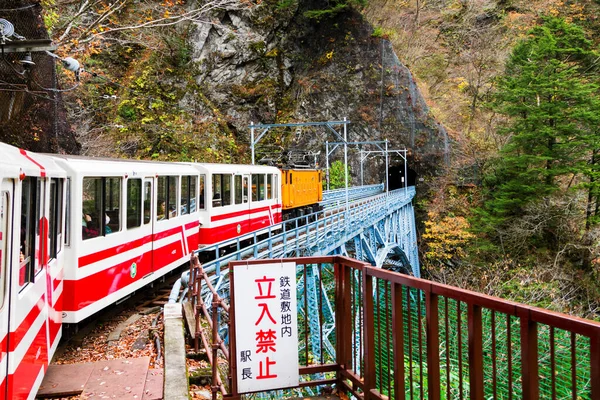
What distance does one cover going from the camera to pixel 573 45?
30.8 meters

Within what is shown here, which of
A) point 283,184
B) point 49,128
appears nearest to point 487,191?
point 283,184

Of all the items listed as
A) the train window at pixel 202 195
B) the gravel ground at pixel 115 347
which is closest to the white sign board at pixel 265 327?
the gravel ground at pixel 115 347

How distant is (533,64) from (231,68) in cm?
2335

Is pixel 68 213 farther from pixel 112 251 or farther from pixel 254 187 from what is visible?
pixel 254 187

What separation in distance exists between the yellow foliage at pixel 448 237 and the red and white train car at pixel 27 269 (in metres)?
29.3

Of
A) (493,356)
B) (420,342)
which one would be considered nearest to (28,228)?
(420,342)

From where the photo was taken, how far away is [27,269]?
445 centimetres

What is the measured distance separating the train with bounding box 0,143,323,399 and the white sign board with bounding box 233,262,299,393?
1763 mm

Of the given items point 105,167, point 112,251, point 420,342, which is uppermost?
point 105,167

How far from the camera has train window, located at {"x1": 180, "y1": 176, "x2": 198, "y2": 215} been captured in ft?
38.0

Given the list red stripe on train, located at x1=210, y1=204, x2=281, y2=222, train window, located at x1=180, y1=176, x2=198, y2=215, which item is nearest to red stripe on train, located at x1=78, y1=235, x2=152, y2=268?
train window, located at x1=180, y1=176, x2=198, y2=215

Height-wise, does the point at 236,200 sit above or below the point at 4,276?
above

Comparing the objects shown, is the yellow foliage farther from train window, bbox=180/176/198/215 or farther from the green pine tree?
train window, bbox=180/176/198/215

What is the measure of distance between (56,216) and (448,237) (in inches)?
1248
